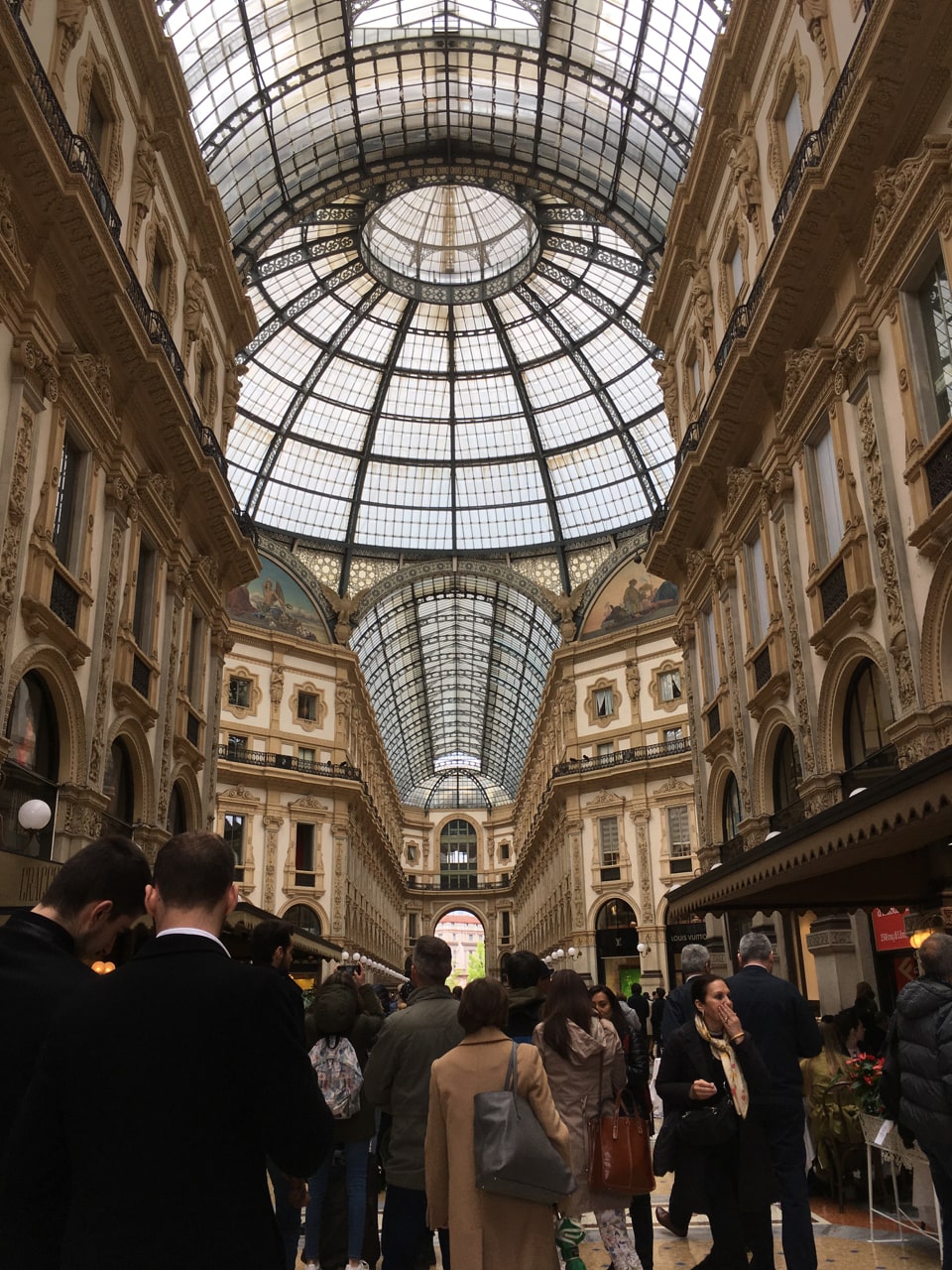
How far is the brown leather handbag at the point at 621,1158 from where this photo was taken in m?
5.19

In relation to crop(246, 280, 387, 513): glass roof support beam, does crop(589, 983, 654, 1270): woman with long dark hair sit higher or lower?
lower

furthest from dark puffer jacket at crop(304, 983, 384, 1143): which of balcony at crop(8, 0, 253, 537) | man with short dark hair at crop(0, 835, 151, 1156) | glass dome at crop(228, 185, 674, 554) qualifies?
glass dome at crop(228, 185, 674, 554)

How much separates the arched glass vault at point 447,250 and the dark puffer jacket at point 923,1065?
75.9 ft

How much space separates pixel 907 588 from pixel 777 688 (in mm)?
5268

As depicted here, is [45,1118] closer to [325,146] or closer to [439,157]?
[325,146]

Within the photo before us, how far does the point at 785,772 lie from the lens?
1797 cm

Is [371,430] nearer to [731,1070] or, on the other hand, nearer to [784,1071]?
[784,1071]

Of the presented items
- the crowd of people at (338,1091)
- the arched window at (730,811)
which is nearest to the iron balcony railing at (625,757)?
the arched window at (730,811)

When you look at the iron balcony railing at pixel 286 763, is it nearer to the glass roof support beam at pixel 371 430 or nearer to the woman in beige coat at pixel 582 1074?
the glass roof support beam at pixel 371 430

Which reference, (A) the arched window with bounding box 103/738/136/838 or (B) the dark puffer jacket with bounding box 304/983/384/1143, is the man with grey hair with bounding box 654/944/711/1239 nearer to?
(B) the dark puffer jacket with bounding box 304/983/384/1143

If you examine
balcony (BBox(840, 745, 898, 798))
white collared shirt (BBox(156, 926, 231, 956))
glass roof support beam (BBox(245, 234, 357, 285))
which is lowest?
white collared shirt (BBox(156, 926, 231, 956))

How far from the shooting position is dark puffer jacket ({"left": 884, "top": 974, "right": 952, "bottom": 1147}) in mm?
5410

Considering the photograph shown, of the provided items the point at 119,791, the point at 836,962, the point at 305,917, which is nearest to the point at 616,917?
the point at 305,917

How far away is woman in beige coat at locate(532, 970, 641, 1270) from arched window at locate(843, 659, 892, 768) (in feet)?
28.2
